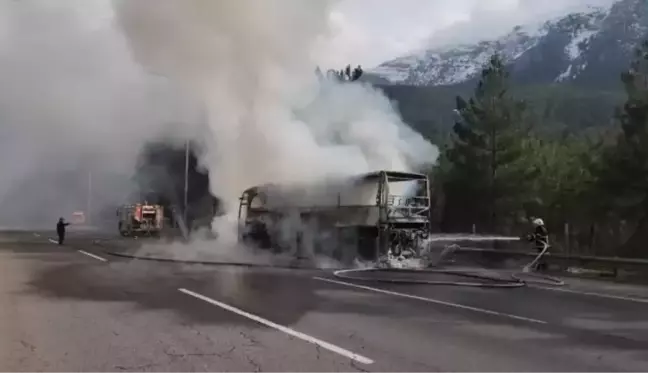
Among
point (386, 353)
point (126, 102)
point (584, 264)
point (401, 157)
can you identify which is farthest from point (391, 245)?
point (126, 102)

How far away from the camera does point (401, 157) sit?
2964 cm

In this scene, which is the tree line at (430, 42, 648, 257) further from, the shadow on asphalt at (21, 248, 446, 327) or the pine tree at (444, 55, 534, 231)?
the shadow on asphalt at (21, 248, 446, 327)

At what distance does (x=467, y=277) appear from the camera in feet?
56.1

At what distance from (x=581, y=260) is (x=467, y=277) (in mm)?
3651

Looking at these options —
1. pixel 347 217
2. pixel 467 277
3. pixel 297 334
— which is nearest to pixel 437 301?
pixel 297 334

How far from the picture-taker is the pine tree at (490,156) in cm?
3772

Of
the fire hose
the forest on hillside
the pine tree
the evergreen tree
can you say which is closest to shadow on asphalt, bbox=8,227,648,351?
the fire hose

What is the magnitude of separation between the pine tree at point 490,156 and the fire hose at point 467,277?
18060 millimetres

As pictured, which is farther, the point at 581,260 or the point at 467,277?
the point at 581,260

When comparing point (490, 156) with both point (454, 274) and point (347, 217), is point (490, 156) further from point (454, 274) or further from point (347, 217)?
point (454, 274)

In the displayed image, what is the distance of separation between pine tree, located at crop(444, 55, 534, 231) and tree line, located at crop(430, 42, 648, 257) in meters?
0.05

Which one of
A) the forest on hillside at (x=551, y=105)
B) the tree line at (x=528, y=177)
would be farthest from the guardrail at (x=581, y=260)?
the forest on hillside at (x=551, y=105)

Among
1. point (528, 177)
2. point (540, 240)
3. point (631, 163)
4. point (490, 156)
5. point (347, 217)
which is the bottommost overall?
point (540, 240)

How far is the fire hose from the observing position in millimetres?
15547
